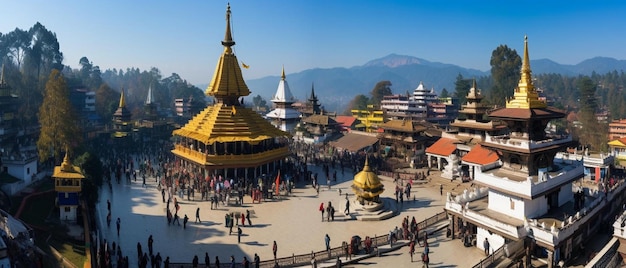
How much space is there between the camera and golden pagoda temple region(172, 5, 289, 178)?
30.9 metres

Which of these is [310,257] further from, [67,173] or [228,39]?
[228,39]

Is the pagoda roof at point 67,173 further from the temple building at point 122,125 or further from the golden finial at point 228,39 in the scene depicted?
the temple building at point 122,125

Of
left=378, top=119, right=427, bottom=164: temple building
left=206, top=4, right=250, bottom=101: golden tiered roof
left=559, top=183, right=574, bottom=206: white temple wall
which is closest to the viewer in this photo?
left=559, top=183, right=574, bottom=206: white temple wall

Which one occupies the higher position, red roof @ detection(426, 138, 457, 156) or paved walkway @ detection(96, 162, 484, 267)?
red roof @ detection(426, 138, 457, 156)

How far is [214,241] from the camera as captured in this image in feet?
65.7

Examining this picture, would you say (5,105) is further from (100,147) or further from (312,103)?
(312,103)

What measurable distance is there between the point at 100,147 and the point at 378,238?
36.3 m

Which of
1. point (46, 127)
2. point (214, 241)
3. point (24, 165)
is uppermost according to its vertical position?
point (46, 127)

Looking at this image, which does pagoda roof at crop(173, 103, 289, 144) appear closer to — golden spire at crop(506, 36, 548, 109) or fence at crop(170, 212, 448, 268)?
fence at crop(170, 212, 448, 268)

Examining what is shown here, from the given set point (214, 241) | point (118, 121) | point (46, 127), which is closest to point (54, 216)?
point (214, 241)

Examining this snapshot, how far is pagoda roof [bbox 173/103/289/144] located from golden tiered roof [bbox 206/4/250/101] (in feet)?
3.48

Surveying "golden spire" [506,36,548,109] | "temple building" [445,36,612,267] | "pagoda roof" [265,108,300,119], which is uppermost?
"golden spire" [506,36,548,109]

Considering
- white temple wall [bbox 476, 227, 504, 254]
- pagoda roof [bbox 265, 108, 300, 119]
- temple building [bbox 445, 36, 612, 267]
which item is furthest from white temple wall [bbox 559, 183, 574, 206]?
pagoda roof [bbox 265, 108, 300, 119]

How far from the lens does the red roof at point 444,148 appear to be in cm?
3535
